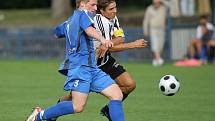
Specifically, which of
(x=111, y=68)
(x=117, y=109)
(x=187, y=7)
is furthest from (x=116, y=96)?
(x=187, y=7)

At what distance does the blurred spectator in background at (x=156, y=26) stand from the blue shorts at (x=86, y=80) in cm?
1426

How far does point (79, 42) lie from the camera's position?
9.00 meters

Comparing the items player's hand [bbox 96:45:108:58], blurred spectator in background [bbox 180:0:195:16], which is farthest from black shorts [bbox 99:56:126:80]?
blurred spectator in background [bbox 180:0:195:16]

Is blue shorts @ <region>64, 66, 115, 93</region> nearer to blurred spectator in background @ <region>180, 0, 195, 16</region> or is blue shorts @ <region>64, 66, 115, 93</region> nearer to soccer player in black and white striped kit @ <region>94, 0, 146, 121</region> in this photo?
soccer player in black and white striped kit @ <region>94, 0, 146, 121</region>

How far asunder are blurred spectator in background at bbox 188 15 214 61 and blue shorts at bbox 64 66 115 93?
14.4 metres

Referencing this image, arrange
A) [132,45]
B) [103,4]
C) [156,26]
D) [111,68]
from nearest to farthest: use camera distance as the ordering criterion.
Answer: [132,45], [103,4], [111,68], [156,26]

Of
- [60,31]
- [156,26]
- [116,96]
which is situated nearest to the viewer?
[116,96]

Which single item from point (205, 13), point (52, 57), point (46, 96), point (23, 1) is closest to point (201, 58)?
point (205, 13)

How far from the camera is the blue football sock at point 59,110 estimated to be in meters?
9.16

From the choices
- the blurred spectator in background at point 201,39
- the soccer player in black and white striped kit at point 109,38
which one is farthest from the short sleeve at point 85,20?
the blurred spectator in background at point 201,39

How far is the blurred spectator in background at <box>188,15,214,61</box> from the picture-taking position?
Result: 76.1 ft

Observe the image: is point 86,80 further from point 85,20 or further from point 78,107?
point 85,20

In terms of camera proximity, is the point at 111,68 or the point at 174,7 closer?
the point at 111,68

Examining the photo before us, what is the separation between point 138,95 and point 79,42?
583 cm
